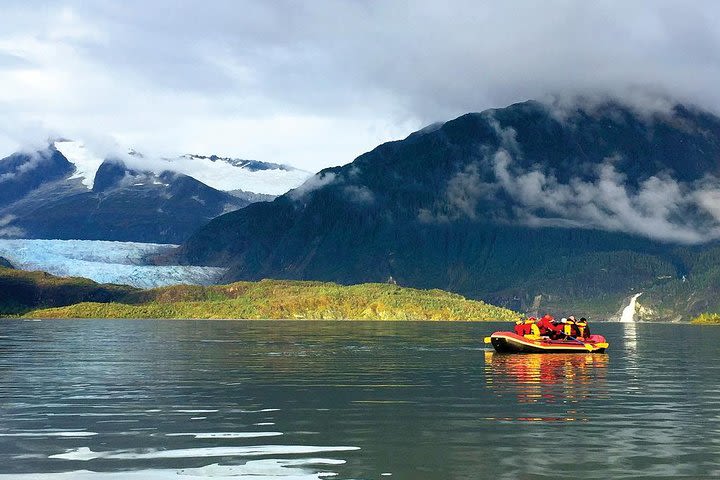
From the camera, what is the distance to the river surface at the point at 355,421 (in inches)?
1658

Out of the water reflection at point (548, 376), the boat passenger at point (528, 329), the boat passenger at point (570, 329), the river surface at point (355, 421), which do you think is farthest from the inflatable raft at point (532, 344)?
the river surface at point (355, 421)

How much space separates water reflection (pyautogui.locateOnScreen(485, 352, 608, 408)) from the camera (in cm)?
7138

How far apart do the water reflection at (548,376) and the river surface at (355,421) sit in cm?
23

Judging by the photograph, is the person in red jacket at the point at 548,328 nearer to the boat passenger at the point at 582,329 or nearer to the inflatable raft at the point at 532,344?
the inflatable raft at the point at 532,344

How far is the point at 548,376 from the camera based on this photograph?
88438mm

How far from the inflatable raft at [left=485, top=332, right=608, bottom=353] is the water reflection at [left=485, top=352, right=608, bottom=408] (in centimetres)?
103

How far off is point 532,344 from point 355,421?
6985 centimetres

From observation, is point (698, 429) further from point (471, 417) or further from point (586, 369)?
point (586, 369)

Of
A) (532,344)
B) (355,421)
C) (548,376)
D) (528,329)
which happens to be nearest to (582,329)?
(528,329)

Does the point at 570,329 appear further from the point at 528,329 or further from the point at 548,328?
the point at 528,329

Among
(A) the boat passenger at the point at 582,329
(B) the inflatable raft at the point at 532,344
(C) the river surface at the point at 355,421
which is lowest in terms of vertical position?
(C) the river surface at the point at 355,421

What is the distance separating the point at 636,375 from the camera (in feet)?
307

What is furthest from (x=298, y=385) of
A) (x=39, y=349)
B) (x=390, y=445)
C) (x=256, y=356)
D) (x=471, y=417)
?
(x=39, y=349)

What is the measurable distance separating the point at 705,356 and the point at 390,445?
95486 millimetres
